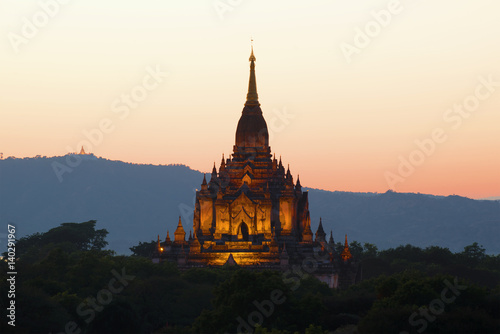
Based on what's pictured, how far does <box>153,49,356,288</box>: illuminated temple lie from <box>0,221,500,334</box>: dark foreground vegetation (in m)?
10.2

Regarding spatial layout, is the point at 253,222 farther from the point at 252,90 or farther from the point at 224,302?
the point at 224,302

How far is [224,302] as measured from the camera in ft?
214

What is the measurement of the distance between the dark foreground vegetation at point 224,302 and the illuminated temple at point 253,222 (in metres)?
10.2

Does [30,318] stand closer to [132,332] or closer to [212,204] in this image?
[132,332]

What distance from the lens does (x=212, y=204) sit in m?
109

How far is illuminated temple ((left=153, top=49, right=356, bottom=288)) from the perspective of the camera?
327ft

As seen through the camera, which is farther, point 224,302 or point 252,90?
point 252,90

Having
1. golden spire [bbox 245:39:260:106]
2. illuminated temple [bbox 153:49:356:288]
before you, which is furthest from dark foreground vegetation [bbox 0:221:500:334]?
golden spire [bbox 245:39:260:106]

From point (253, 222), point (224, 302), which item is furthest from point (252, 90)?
point (224, 302)

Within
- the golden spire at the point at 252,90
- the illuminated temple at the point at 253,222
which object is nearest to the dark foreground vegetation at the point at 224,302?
the illuminated temple at the point at 253,222

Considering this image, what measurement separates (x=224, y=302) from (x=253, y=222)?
39523mm

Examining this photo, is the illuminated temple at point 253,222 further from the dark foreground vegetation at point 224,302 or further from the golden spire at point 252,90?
the dark foreground vegetation at point 224,302

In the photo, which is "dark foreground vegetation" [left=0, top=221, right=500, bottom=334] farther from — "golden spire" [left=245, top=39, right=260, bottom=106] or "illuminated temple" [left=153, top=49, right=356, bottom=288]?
"golden spire" [left=245, top=39, right=260, bottom=106]

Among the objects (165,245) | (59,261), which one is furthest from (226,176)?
(59,261)
